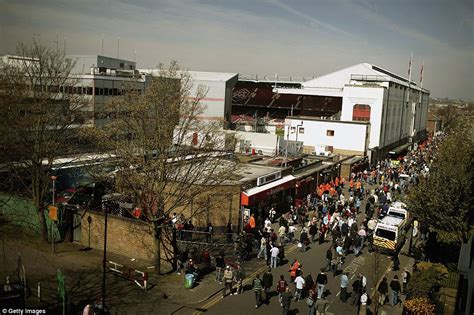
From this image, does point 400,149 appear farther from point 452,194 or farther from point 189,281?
point 189,281

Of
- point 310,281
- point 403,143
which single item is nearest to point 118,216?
point 310,281

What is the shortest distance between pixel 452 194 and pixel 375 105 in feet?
113

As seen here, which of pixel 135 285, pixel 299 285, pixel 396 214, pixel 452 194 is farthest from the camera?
pixel 396 214

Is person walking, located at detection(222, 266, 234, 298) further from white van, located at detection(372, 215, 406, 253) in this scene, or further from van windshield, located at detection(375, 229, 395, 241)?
van windshield, located at detection(375, 229, 395, 241)

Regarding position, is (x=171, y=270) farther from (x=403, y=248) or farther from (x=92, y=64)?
(x=92, y=64)

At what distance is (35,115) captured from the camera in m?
17.9

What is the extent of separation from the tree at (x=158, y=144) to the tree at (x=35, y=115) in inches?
119

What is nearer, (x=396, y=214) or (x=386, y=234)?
(x=386, y=234)

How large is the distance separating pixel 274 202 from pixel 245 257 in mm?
7494

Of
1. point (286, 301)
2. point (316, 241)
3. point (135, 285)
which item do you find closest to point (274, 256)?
point (286, 301)

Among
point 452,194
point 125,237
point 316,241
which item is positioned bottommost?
point 316,241

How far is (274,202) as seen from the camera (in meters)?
25.0

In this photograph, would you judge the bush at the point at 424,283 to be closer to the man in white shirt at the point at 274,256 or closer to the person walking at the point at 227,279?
the man in white shirt at the point at 274,256

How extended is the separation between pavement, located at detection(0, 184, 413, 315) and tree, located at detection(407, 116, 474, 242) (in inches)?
97.3
